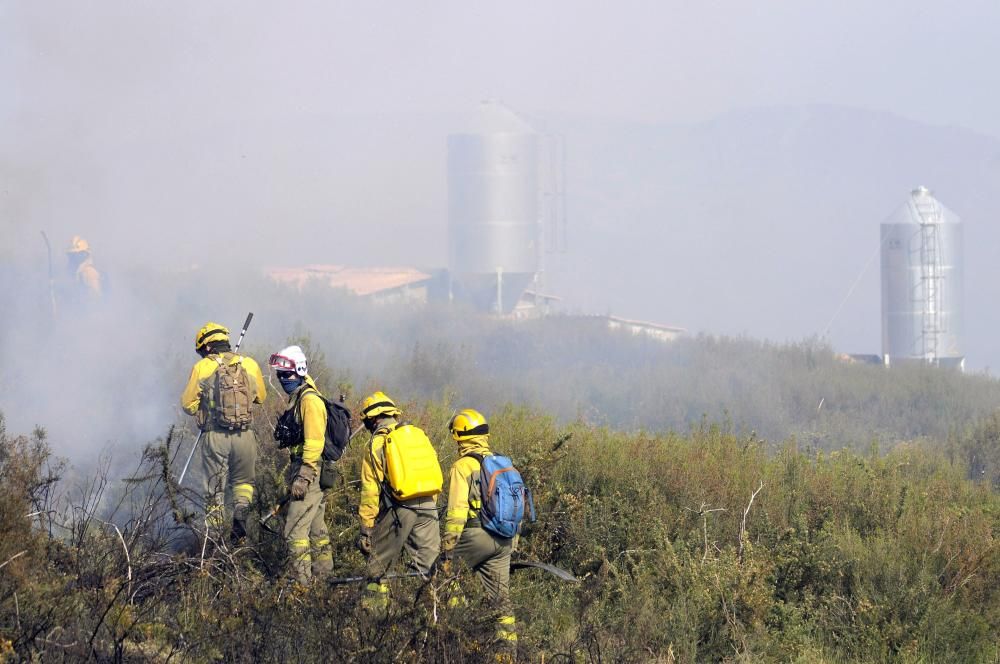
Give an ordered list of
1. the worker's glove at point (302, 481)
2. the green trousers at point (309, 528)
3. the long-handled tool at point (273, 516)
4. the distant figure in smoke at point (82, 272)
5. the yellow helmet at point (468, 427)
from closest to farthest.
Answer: the yellow helmet at point (468, 427)
the worker's glove at point (302, 481)
the green trousers at point (309, 528)
the long-handled tool at point (273, 516)
the distant figure in smoke at point (82, 272)

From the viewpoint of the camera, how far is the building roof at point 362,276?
161 ft

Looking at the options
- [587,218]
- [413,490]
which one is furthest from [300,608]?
[587,218]

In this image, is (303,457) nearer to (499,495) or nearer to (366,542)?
(366,542)

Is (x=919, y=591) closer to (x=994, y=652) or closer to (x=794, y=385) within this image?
Answer: (x=994, y=652)

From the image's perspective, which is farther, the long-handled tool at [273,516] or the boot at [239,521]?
the boot at [239,521]

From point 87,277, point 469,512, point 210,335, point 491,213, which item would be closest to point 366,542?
point 469,512

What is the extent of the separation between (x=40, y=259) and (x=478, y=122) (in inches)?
1146

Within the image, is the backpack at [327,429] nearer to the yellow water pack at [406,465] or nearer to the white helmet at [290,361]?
the white helmet at [290,361]

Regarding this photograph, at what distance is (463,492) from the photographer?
7.26 meters

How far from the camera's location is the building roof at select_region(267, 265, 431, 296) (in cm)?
4901

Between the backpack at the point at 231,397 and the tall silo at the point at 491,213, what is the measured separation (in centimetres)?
4222

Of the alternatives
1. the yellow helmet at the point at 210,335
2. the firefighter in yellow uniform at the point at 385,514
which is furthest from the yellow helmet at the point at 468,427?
the yellow helmet at the point at 210,335

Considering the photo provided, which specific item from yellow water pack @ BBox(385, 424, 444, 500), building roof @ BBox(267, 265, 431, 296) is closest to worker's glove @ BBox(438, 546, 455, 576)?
yellow water pack @ BBox(385, 424, 444, 500)

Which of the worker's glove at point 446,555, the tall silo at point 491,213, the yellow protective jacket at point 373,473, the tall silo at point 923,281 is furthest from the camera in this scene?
the tall silo at point 491,213
